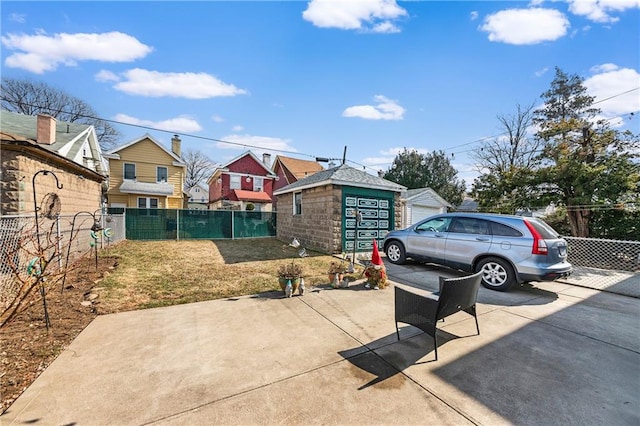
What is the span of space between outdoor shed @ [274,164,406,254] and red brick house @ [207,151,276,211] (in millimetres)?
13378

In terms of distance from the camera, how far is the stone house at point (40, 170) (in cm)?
578

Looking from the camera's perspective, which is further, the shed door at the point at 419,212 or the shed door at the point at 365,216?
the shed door at the point at 419,212

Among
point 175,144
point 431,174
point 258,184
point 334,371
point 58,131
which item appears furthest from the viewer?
point 431,174

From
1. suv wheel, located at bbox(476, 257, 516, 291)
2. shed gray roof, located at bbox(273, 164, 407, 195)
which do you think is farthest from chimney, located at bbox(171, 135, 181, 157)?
suv wheel, located at bbox(476, 257, 516, 291)

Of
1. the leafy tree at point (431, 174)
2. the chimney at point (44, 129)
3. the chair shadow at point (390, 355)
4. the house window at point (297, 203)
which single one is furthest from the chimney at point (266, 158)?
the chair shadow at point (390, 355)

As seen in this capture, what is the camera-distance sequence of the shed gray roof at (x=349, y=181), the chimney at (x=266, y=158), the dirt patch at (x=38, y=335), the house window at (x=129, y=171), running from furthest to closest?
the chimney at (x=266, y=158) → the house window at (x=129, y=171) → the shed gray roof at (x=349, y=181) → the dirt patch at (x=38, y=335)

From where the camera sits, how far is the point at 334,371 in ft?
8.26

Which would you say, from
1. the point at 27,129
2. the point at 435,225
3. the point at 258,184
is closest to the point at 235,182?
the point at 258,184

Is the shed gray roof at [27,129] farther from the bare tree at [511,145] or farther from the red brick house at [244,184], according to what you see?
the bare tree at [511,145]

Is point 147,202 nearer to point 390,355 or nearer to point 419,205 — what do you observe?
point 419,205

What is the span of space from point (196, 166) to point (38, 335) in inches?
1617

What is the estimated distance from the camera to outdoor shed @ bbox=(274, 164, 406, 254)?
31.3 ft

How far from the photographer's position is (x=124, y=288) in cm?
512

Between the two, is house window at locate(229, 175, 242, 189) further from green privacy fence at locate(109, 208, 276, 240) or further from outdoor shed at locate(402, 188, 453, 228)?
outdoor shed at locate(402, 188, 453, 228)
